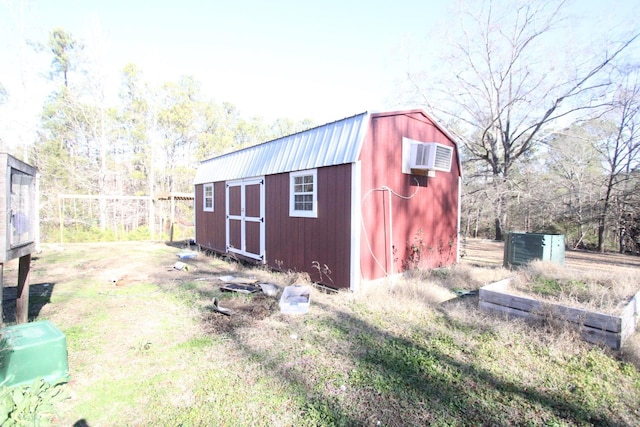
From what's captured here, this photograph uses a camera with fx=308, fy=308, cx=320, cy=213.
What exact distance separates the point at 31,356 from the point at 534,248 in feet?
25.3

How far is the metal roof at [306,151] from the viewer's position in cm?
511

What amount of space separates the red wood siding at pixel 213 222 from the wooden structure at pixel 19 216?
5.50 metres

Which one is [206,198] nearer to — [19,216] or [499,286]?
[19,216]

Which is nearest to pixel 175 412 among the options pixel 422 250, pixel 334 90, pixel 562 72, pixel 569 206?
pixel 422 250

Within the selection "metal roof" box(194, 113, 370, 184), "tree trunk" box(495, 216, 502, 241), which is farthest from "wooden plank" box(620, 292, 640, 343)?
"tree trunk" box(495, 216, 502, 241)

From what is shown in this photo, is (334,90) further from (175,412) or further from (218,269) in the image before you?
(175,412)

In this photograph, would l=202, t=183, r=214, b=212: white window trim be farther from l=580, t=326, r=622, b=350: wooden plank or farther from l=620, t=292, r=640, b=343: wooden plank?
l=620, t=292, r=640, b=343: wooden plank

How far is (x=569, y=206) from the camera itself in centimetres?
1252

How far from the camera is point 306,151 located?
19.7 ft

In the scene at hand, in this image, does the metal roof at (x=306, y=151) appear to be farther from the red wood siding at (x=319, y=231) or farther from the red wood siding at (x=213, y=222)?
the red wood siding at (x=213, y=222)

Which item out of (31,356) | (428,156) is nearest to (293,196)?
(428,156)

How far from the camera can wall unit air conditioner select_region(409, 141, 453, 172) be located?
583 centimetres

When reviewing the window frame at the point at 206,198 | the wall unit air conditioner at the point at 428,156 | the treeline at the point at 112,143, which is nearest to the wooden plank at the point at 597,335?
the wall unit air conditioner at the point at 428,156

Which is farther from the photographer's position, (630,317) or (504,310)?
(504,310)
